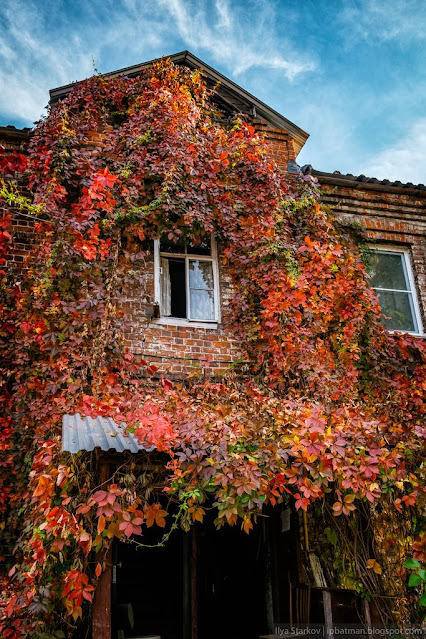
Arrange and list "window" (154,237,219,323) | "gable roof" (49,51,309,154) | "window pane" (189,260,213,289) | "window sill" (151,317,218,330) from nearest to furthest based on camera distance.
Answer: "window sill" (151,317,218,330) < "window" (154,237,219,323) < "window pane" (189,260,213,289) < "gable roof" (49,51,309,154)

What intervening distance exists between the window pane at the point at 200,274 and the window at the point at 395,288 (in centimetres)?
308

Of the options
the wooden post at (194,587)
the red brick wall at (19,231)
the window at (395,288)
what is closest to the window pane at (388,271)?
the window at (395,288)

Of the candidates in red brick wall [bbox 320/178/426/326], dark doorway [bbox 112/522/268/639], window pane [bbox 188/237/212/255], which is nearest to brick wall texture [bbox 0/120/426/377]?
red brick wall [bbox 320/178/426/326]

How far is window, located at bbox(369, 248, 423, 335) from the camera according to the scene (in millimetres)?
10219

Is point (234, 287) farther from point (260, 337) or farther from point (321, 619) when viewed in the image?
point (321, 619)

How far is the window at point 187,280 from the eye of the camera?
8.66 m

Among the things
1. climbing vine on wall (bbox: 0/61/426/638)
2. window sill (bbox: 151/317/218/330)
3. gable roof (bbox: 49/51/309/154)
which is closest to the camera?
climbing vine on wall (bbox: 0/61/426/638)

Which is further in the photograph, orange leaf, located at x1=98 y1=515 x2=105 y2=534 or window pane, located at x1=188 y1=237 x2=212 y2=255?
window pane, located at x1=188 y1=237 x2=212 y2=255

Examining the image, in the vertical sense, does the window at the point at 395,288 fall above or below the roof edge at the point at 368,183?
below

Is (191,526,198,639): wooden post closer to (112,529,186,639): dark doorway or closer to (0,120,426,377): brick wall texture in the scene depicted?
(112,529,186,639): dark doorway

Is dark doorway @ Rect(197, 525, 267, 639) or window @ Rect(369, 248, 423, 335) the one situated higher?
window @ Rect(369, 248, 423, 335)

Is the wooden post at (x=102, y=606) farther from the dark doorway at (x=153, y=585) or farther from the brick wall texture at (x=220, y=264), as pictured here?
the brick wall texture at (x=220, y=264)

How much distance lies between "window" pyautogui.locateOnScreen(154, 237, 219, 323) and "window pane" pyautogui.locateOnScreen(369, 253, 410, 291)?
3.22 m

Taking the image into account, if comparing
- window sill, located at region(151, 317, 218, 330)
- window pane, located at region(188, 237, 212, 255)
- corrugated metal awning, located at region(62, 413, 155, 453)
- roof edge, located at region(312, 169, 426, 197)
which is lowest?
corrugated metal awning, located at region(62, 413, 155, 453)
